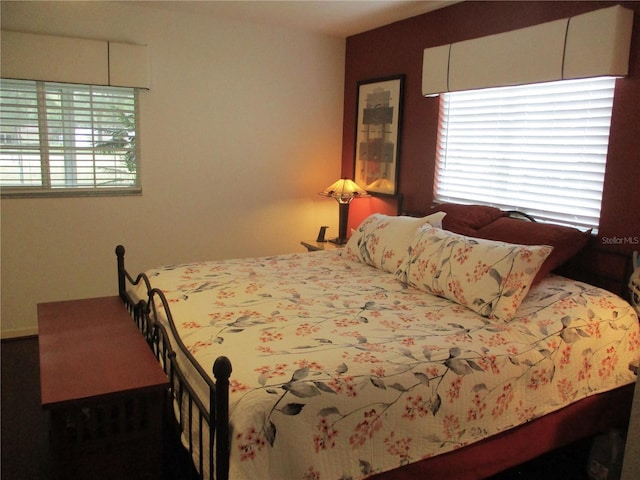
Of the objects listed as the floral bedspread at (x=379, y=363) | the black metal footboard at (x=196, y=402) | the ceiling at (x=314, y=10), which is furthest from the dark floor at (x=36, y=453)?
the ceiling at (x=314, y=10)

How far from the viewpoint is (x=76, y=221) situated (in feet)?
12.2

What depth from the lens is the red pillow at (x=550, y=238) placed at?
96.9 inches

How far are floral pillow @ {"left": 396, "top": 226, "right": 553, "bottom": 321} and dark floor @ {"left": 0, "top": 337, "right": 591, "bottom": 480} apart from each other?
78cm

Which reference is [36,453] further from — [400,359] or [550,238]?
[550,238]

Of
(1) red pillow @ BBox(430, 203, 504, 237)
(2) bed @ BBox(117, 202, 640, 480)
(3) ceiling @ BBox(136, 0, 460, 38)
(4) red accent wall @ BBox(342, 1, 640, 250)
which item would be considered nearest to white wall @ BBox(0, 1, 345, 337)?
(3) ceiling @ BBox(136, 0, 460, 38)

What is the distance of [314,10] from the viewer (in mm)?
3594

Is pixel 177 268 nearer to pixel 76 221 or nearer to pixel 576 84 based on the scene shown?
pixel 76 221

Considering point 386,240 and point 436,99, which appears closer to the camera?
point 386,240

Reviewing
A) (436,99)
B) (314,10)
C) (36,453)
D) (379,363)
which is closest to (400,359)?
(379,363)

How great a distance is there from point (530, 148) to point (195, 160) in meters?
2.38

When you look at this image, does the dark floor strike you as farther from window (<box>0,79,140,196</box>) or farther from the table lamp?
the table lamp

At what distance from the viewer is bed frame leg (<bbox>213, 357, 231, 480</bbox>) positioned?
1445 mm

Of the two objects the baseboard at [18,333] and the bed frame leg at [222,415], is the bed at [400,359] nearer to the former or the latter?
the bed frame leg at [222,415]

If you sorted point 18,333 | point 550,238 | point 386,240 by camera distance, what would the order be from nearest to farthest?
point 550,238
point 386,240
point 18,333
